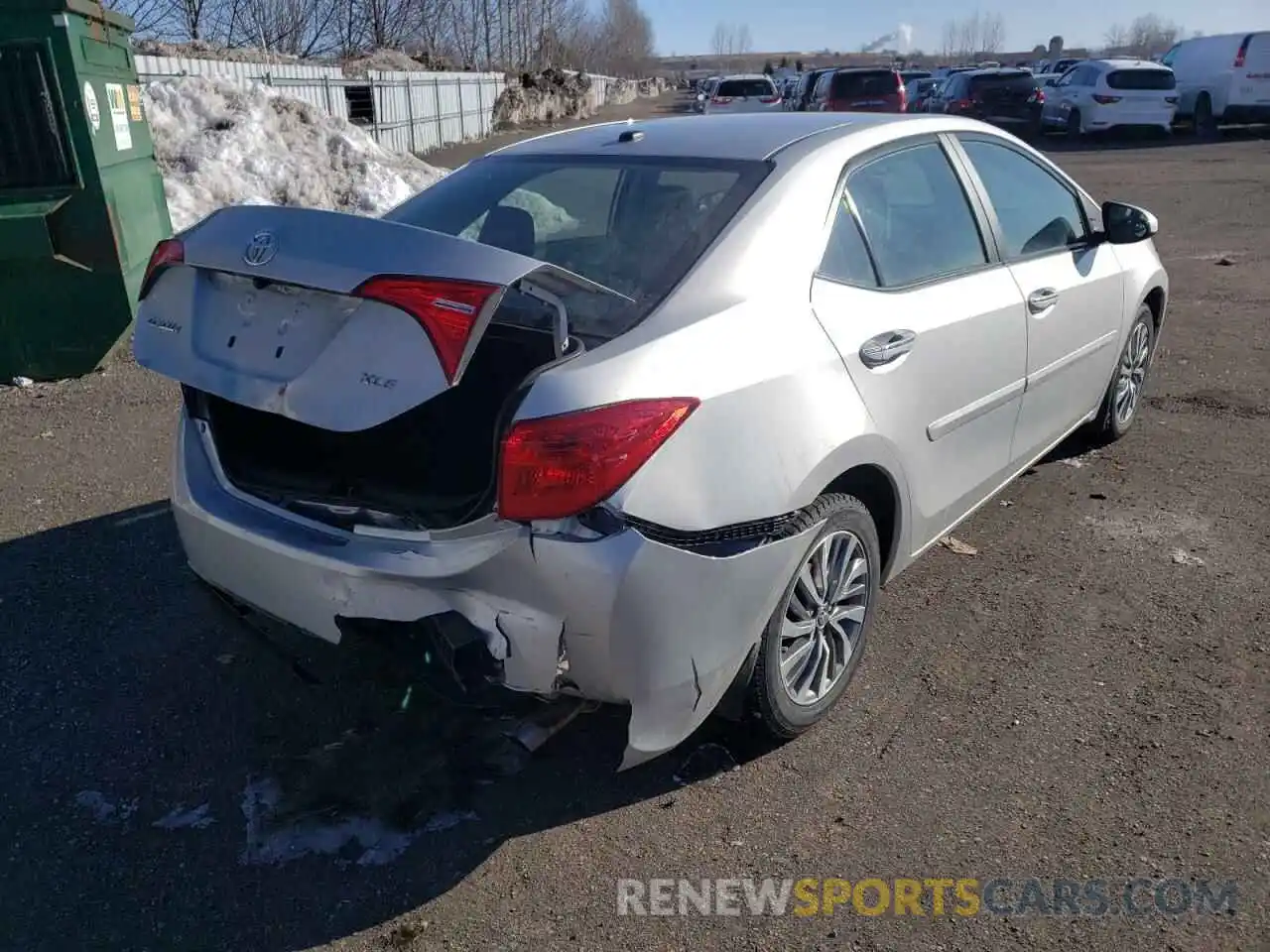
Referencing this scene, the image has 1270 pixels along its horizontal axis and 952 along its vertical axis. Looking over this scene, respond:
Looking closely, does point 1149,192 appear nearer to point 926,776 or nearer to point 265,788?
point 926,776

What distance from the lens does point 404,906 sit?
2.48 metres

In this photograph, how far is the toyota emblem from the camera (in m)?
2.53

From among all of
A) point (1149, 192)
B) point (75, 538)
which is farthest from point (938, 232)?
point (1149, 192)

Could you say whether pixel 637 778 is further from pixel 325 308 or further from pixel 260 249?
pixel 260 249

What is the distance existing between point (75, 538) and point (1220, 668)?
4466 millimetres

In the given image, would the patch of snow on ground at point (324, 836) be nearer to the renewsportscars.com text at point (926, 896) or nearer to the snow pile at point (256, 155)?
the renewsportscars.com text at point (926, 896)

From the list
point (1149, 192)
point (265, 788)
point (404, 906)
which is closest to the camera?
point (404, 906)

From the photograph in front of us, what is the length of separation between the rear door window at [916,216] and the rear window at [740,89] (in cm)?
2357

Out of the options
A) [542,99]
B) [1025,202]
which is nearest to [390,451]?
[1025,202]

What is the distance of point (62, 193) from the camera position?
21.2ft

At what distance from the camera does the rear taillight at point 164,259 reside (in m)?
2.79

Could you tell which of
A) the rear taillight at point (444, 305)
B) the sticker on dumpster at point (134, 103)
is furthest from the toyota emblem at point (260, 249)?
the sticker on dumpster at point (134, 103)

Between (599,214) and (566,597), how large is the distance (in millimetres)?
1507

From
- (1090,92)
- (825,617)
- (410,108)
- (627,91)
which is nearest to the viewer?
(825,617)
